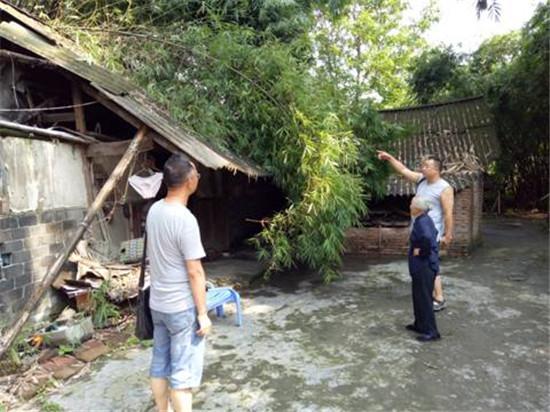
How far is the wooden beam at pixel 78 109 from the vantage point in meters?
5.19

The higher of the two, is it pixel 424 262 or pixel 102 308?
pixel 424 262

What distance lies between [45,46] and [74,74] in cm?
68

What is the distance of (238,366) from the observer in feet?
12.3

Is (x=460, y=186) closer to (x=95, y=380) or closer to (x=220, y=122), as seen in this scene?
(x=220, y=122)

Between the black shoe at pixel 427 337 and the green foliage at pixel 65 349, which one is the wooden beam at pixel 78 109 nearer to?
the green foliage at pixel 65 349

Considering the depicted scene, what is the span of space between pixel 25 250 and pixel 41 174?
80 cm

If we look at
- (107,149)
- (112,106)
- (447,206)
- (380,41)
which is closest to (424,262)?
(447,206)

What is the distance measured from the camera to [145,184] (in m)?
5.38

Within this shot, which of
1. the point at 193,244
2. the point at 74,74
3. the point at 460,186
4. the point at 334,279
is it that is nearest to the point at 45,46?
the point at 74,74

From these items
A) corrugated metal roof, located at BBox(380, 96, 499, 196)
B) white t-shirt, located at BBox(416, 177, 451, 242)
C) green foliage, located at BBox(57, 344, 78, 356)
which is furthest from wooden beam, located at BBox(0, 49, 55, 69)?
corrugated metal roof, located at BBox(380, 96, 499, 196)

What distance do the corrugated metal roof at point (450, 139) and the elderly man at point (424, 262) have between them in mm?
5035

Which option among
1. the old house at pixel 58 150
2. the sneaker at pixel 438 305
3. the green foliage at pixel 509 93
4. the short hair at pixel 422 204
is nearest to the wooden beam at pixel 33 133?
the old house at pixel 58 150

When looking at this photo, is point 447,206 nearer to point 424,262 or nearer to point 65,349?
point 424,262

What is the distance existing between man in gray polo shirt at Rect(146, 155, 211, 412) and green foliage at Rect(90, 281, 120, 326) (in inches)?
95.0
